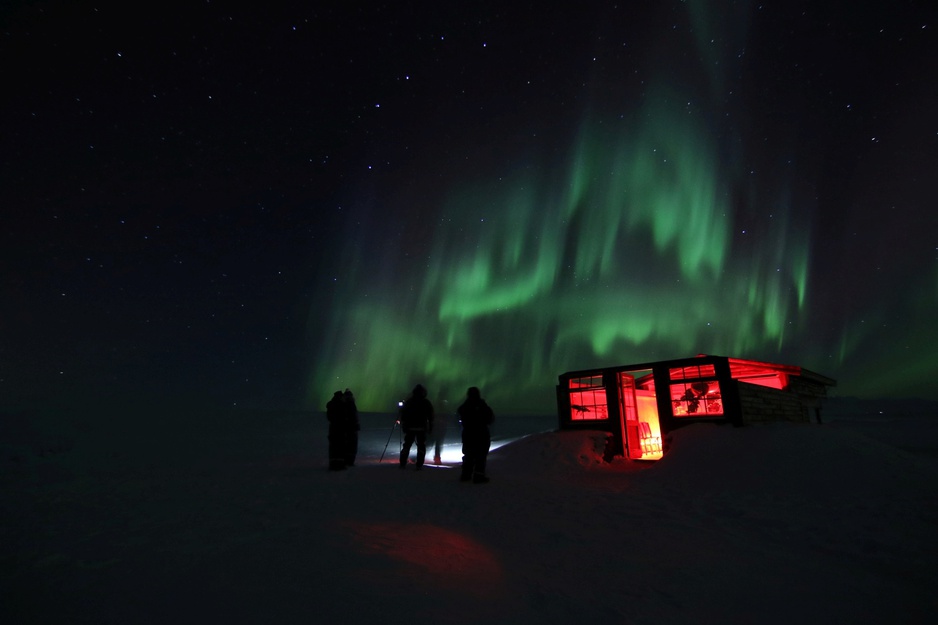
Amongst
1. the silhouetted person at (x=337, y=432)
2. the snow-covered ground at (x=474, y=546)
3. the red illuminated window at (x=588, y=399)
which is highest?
the red illuminated window at (x=588, y=399)

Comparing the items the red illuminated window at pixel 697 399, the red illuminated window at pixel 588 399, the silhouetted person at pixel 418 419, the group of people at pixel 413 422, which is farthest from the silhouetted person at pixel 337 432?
the red illuminated window at pixel 697 399

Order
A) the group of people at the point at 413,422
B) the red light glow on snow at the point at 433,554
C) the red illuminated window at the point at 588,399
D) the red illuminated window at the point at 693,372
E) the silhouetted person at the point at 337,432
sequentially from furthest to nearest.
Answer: the red illuminated window at the point at 588,399, the red illuminated window at the point at 693,372, the silhouetted person at the point at 337,432, the group of people at the point at 413,422, the red light glow on snow at the point at 433,554

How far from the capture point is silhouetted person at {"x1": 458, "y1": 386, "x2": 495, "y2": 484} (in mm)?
9188

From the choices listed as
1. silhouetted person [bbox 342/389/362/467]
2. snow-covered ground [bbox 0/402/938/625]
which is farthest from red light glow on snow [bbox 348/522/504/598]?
silhouetted person [bbox 342/389/362/467]

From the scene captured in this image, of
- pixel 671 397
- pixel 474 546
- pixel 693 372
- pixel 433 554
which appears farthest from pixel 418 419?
pixel 693 372

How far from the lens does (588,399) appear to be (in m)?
17.9

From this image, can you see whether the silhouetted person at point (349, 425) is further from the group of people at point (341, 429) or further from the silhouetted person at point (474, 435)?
the silhouetted person at point (474, 435)

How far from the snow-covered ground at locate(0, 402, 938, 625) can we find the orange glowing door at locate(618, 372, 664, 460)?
6.17 metres

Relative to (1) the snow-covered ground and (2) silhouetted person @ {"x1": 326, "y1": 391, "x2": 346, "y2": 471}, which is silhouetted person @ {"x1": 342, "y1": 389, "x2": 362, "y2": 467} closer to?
(2) silhouetted person @ {"x1": 326, "y1": 391, "x2": 346, "y2": 471}

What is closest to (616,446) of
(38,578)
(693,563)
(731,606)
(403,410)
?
(403,410)

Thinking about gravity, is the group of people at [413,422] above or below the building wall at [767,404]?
below

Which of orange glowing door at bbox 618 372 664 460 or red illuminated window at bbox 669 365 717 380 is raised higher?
red illuminated window at bbox 669 365 717 380

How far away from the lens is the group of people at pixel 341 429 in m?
10.9

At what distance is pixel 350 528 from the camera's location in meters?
5.19
